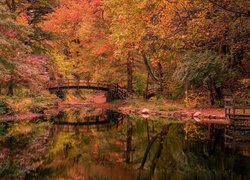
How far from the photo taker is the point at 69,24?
46.7m

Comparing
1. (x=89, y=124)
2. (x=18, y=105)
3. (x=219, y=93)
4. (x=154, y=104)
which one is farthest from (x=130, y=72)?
(x=18, y=105)

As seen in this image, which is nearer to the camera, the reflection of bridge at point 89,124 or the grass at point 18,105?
the reflection of bridge at point 89,124

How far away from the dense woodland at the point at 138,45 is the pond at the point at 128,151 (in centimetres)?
414

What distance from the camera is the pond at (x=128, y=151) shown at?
12805mm

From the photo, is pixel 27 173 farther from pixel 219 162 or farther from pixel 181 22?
pixel 181 22

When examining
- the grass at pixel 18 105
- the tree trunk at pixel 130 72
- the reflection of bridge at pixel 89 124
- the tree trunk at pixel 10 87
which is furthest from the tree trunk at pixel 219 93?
the tree trunk at pixel 10 87

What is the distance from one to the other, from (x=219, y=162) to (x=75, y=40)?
3635 centimetres

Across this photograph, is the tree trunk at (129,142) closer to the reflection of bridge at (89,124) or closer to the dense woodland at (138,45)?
the reflection of bridge at (89,124)

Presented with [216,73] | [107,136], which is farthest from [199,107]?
[107,136]

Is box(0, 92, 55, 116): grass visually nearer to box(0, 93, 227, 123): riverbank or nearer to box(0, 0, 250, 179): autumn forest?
box(0, 0, 250, 179): autumn forest

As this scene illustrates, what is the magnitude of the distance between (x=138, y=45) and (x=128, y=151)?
45.4ft

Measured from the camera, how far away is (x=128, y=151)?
54.7ft

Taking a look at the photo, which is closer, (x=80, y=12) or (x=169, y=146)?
(x=169, y=146)

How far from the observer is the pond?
1280 centimetres
